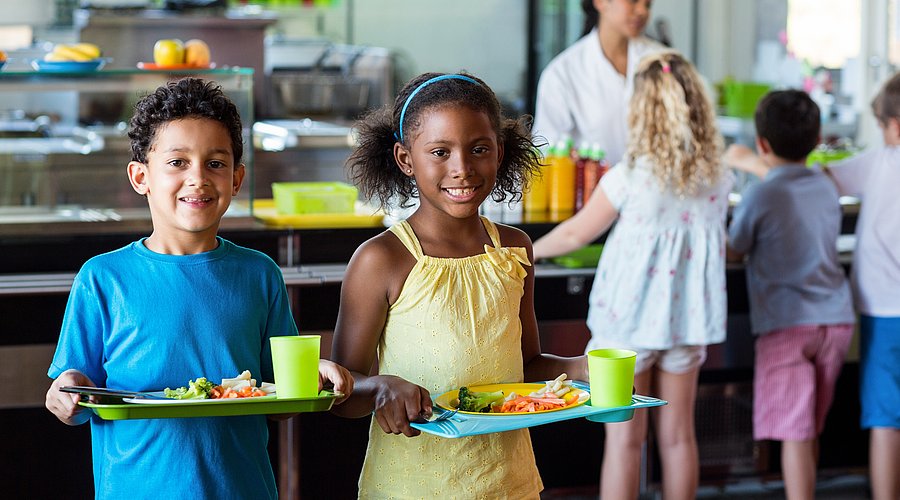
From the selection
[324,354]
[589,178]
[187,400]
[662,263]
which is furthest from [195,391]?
[589,178]

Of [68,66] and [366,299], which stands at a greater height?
[68,66]

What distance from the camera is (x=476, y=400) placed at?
1646mm

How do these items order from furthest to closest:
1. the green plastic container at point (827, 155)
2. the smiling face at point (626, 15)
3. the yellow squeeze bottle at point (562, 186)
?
the green plastic container at point (827, 155)
the smiling face at point (626, 15)
the yellow squeeze bottle at point (562, 186)

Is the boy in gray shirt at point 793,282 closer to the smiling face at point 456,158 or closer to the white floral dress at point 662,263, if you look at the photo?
the white floral dress at point 662,263

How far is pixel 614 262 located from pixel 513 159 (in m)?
1.12

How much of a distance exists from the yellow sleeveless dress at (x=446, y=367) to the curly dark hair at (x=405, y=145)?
0.45ft

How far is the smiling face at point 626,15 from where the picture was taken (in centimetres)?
379

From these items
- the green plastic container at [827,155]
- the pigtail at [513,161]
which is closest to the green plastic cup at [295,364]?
the pigtail at [513,161]

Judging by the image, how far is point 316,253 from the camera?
3164 millimetres

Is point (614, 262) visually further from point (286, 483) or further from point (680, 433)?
point (286, 483)

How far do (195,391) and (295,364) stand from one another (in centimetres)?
14

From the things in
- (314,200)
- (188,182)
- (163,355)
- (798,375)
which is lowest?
(798,375)

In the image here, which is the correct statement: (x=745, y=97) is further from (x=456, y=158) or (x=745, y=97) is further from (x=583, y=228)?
(x=456, y=158)

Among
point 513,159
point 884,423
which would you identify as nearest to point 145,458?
point 513,159
